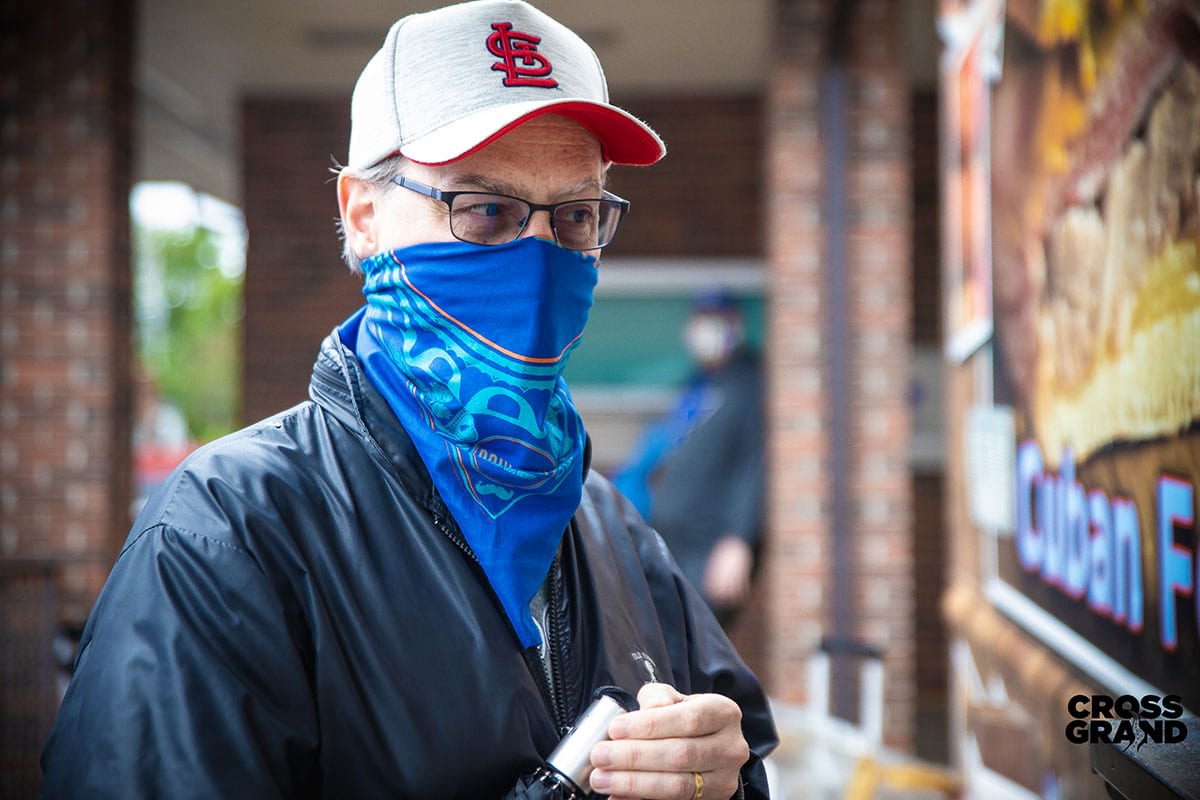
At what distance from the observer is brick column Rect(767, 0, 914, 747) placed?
17.4ft

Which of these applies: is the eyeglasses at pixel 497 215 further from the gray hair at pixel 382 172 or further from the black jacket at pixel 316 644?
the black jacket at pixel 316 644

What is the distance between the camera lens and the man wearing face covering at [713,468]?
16.9 ft

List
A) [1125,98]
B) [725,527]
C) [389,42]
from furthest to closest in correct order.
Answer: [725,527]
[1125,98]
[389,42]

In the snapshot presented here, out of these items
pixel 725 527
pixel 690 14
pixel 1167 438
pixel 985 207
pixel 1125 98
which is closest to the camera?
pixel 1167 438

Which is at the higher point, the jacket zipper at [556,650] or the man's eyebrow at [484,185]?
the man's eyebrow at [484,185]

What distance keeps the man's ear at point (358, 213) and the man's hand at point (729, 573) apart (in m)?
3.72

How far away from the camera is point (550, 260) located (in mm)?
1436

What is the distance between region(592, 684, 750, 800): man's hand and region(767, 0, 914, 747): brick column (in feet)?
13.5

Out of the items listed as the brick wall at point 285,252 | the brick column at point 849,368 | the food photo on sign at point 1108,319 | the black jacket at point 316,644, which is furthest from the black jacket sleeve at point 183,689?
the brick wall at point 285,252

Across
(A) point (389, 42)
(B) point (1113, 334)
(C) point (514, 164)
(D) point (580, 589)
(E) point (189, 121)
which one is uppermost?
(E) point (189, 121)

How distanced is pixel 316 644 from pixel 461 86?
26.5 inches

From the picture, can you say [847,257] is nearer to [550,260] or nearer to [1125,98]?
[1125,98]

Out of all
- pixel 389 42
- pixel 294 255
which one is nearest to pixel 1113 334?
pixel 389 42

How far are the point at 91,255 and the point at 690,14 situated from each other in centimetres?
349
